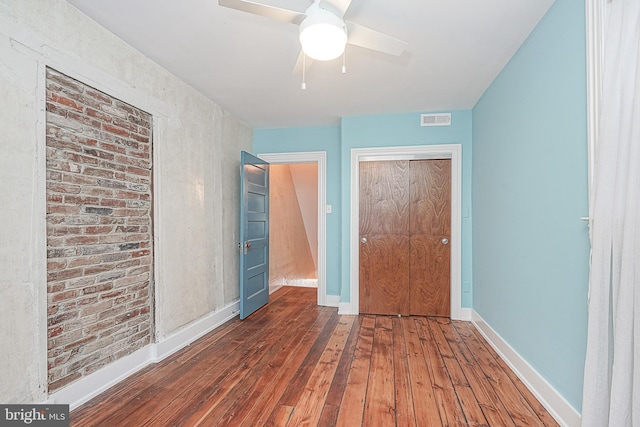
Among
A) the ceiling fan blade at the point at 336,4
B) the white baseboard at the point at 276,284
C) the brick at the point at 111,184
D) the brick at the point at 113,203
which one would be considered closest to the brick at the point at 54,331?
the brick at the point at 113,203

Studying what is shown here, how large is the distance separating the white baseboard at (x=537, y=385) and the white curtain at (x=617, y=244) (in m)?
0.53

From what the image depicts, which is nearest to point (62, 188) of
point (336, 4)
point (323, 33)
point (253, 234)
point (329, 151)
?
point (323, 33)

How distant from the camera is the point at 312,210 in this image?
6.24 m

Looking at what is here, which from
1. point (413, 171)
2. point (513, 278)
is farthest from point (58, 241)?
point (413, 171)

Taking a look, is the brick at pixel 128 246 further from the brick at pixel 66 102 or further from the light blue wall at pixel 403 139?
the light blue wall at pixel 403 139

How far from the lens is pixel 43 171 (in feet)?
5.65

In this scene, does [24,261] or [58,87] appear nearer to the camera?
[24,261]

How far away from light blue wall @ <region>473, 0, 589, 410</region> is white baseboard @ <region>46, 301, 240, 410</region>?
279cm

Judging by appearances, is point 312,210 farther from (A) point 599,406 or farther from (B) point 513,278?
(A) point 599,406

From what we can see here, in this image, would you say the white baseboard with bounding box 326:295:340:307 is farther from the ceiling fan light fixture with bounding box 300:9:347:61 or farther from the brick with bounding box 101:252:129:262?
the ceiling fan light fixture with bounding box 300:9:347:61

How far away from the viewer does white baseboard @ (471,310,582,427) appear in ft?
5.54

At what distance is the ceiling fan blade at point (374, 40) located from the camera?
1716 mm

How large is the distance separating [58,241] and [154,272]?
2.70 feet

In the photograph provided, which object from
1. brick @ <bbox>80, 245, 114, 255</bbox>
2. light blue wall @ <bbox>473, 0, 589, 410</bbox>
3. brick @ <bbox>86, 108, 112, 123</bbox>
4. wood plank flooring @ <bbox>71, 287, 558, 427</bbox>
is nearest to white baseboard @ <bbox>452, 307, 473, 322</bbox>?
wood plank flooring @ <bbox>71, 287, 558, 427</bbox>
